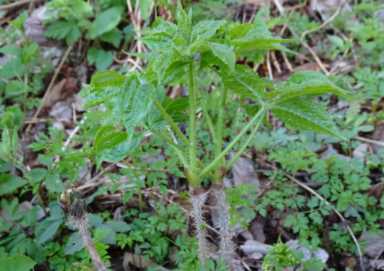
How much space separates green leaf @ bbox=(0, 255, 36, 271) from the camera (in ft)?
6.13

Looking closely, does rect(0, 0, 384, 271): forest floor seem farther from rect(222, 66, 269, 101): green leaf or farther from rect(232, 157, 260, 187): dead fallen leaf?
rect(222, 66, 269, 101): green leaf

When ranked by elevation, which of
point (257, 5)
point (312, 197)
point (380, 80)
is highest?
point (257, 5)

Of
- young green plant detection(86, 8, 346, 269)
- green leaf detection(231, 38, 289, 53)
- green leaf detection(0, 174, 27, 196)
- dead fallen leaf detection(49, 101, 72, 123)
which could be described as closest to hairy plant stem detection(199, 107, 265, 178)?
young green plant detection(86, 8, 346, 269)

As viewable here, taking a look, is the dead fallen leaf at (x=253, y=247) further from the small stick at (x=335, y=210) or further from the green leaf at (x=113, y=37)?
the green leaf at (x=113, y=37)

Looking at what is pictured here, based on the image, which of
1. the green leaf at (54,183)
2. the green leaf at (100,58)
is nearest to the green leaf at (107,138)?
the green leaf at (54,183)

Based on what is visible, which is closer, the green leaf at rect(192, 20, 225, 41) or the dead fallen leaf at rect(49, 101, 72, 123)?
the green leaf at rect(192, 20, 225, 41)

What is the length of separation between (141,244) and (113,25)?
1.65m

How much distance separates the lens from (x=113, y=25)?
3.40m

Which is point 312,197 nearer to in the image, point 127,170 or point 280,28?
point 127,170

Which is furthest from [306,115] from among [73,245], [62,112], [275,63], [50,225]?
[62,112]

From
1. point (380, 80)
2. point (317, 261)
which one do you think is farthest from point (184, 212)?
point (380, 80)

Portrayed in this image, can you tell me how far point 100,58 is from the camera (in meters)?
3.40

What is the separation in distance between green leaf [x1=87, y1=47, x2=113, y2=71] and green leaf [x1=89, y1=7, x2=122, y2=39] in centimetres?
9

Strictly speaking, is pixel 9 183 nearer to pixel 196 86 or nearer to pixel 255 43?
pixel 196 86
